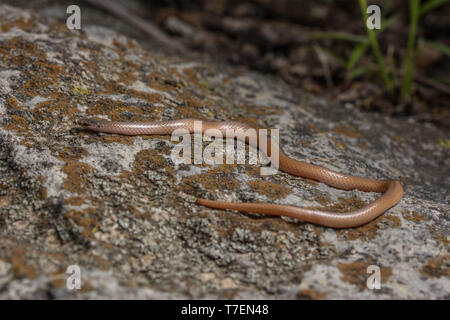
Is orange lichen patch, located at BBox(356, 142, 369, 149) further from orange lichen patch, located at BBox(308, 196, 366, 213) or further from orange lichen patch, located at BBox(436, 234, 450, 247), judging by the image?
orange lichen patch, located at BBox(436, 234, 450, 247)

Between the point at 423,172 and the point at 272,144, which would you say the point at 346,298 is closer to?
the point at 272,144

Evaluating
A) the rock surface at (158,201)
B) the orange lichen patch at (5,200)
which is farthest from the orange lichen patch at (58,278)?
the orange lichen patch at (5,200)

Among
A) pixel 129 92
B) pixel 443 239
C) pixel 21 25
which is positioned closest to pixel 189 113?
pixel 129 92

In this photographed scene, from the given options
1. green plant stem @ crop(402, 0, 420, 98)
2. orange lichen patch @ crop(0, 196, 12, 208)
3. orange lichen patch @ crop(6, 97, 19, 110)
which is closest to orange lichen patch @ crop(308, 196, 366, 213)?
orange lichen patch @ crop(0, 196, 12, 208)

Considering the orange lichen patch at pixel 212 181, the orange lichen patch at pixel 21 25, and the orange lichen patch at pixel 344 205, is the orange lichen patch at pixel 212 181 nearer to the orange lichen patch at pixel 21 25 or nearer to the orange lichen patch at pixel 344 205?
the orange lichen patch at pixel 344 205

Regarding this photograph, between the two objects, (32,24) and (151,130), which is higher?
(32,24)

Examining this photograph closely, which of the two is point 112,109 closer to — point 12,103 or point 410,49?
point 12,103

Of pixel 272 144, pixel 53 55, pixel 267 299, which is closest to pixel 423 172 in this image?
pixel 272 144
